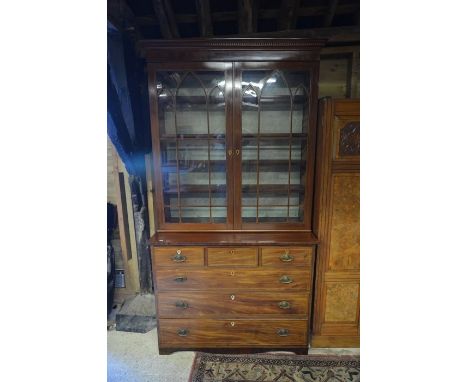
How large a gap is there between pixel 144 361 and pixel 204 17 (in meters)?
2.43

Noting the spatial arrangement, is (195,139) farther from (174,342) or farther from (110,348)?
(110,348)

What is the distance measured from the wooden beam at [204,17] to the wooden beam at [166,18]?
19cm

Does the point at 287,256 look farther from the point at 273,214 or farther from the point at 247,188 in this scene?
the point at 247,188

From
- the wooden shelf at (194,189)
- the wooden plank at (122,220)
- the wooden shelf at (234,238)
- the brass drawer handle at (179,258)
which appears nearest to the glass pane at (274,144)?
the wooden shelf at (234,238)

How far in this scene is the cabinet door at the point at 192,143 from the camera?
5.35 ft

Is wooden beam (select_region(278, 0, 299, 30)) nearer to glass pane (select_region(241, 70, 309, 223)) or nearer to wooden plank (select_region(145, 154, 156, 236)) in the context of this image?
glass pane (select_region(241, 70, 309, 223))

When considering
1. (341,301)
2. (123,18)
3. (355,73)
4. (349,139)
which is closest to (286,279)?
(341,301)

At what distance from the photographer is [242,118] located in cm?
167

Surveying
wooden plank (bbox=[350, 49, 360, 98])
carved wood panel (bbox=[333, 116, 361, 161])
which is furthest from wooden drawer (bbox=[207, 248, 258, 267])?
wooden plank (bbox=[350, 49, 360, 98])

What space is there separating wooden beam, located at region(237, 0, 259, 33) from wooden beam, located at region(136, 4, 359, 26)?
0.21 feet

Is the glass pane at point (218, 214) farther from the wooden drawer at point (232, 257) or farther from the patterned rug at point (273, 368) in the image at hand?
the patterned rug at point (273, 368)

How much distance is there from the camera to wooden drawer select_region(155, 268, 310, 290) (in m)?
1.67
